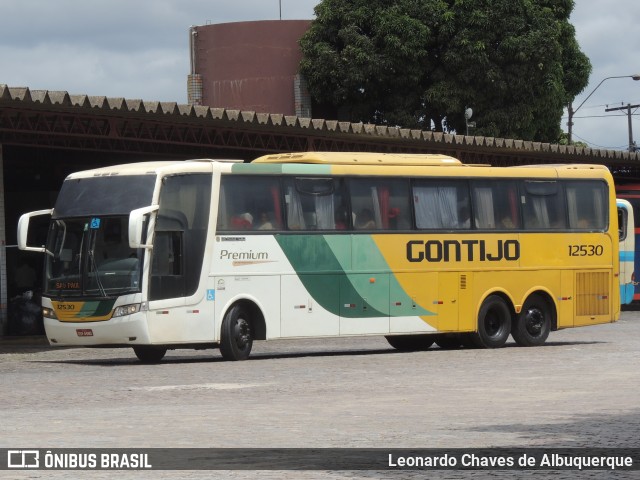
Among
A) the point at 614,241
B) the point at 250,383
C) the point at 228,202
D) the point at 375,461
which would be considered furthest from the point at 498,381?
the point at 614,241

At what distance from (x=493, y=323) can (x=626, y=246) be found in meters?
4.68

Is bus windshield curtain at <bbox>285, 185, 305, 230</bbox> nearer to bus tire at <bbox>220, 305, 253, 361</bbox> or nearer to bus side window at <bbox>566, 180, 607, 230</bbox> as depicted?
bus tire at <bbox>220, 305, 253, 361</bbox>

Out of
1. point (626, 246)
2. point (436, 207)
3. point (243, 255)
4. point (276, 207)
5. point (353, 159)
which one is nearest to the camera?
point (243, 255)

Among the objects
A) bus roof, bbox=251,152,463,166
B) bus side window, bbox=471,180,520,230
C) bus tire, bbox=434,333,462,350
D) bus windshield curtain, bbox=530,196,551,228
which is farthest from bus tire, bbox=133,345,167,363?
bus windshield curtain, bbox=530,196,551,228

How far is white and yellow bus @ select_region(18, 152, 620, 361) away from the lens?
2283 centimetres

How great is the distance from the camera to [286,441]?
38.8 feet

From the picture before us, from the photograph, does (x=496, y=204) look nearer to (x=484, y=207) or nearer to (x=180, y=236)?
(x=484, y=207)

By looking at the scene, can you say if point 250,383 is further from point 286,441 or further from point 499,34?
point 499,34

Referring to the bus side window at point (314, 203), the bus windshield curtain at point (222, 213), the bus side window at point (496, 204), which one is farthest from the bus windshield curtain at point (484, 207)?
the bus windshield curtain at point (222, 213)

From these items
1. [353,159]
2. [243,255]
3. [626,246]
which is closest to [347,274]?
[353,159]

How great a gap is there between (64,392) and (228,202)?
22.0ft

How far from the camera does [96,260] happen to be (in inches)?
899

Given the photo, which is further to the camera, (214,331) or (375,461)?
(214,331)

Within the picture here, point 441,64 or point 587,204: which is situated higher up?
point 441,64
